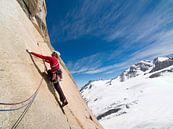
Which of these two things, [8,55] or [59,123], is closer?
[8,55]

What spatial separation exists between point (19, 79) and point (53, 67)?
9.82 ft

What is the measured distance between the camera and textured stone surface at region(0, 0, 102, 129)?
7699 millimetres

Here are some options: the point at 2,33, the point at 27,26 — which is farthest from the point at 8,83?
the point at 27,26

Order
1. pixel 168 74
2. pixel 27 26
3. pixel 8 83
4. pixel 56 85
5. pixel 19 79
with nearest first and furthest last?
pixel 8 83 < pixel 19 79 < pixel 56 85 < pixel 27 26 < pixel 168 74

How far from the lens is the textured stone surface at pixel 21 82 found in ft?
25.3

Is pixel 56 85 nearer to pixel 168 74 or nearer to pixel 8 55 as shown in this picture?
pixel 8 55

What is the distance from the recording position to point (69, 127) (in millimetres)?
10484

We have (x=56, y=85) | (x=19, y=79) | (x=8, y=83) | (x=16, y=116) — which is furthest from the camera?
(x=56, y=85)

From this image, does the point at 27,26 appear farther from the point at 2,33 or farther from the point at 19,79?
the point at 19,79

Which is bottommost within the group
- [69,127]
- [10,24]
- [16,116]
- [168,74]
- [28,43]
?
[168,74]

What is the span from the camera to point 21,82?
28.6ft

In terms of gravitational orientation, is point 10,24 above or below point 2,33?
above

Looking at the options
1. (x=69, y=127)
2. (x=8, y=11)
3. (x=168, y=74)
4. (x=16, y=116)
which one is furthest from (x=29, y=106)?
(x=168, y=74)

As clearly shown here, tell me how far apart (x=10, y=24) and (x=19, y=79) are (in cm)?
352
